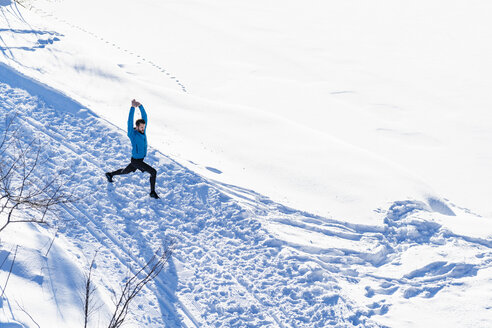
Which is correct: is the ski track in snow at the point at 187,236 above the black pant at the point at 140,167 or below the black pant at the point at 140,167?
below

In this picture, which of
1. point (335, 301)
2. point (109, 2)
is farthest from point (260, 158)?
point (109, 2)

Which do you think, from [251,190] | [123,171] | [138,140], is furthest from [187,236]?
[251,190]

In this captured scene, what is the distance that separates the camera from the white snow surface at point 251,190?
830cm

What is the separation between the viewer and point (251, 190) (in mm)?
10898

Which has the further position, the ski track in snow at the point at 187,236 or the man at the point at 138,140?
the man at the point at 138,140

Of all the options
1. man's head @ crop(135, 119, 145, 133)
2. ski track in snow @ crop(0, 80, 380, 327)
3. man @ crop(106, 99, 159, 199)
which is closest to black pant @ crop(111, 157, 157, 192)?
man @ crop(106, 99, 159, 199)

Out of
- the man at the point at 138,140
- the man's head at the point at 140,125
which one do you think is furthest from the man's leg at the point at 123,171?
the man's head at the point at 140,125

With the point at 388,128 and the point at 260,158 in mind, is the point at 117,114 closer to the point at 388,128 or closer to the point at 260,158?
the point at 260,158

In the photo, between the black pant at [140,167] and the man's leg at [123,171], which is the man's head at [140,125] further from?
the man's leg at [123,171]

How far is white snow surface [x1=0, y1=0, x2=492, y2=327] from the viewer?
8.30 meters

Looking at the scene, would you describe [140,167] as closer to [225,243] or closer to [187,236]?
[187,236]

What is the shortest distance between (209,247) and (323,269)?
1940 mm

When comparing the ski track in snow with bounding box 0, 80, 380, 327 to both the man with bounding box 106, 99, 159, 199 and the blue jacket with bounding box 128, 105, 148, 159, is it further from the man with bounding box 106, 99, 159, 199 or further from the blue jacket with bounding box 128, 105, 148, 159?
the blue jacket with bounding box 128, 105, 148, 159

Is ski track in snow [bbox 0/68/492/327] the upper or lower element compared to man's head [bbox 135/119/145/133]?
lower
